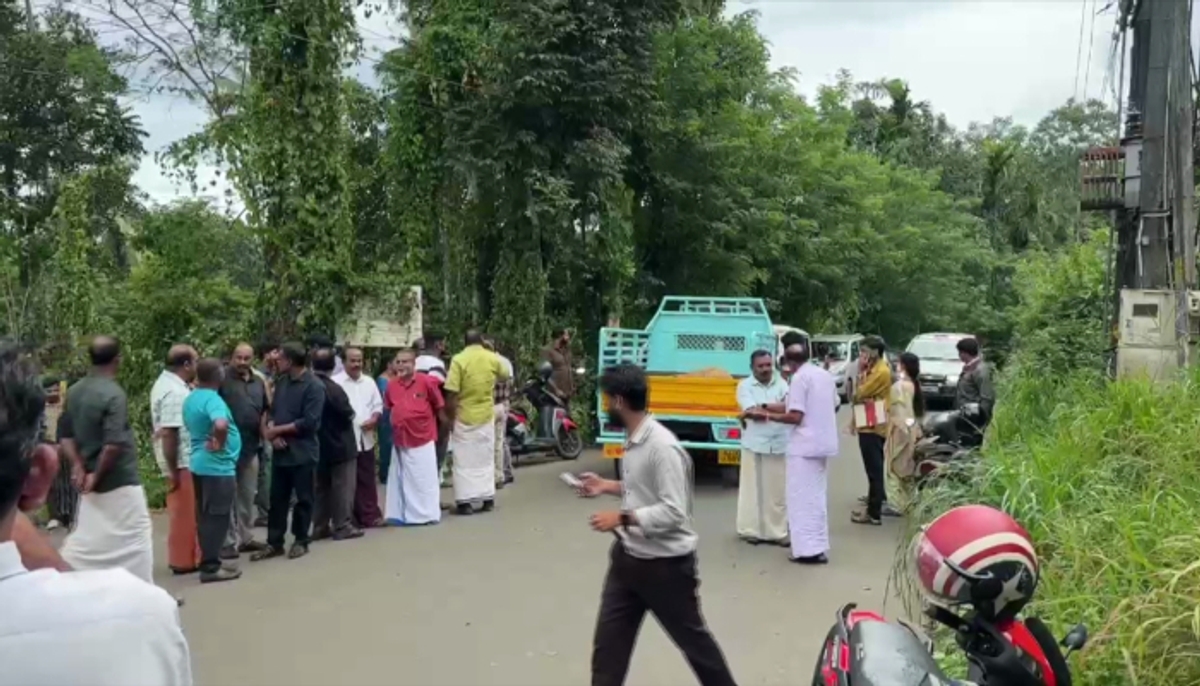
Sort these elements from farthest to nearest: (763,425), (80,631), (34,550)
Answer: (763,425), (34,550), (80,631)

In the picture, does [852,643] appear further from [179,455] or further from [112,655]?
[179,455]

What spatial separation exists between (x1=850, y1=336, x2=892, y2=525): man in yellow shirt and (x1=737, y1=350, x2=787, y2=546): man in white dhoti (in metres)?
0.95

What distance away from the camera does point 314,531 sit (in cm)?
927

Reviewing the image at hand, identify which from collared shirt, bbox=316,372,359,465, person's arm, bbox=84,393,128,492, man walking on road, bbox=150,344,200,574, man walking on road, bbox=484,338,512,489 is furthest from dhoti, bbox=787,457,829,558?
person's arm, bbox=84,393,128,492

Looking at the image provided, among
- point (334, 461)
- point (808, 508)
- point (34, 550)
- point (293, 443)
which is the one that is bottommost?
point (808, 508)

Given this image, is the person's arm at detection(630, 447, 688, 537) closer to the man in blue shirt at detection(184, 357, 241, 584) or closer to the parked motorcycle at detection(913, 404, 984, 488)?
the man in blue shirt at detection(184, 357, 241, 584)

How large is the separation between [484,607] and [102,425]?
265 centimetres

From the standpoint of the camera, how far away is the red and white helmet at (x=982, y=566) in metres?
2.54

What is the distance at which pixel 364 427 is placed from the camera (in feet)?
31.5

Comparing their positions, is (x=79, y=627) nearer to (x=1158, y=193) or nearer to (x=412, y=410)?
(x=412, y=410)

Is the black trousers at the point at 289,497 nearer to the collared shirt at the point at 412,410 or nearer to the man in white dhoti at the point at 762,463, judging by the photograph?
the collared shirt at the point at 412,410

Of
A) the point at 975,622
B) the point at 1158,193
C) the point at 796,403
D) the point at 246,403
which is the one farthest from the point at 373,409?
the point at 975,622

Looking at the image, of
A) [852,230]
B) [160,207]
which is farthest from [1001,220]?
[160,207]

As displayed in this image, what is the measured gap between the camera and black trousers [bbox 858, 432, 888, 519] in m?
9.76
